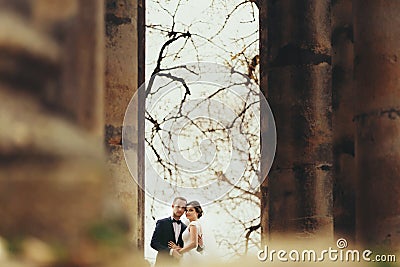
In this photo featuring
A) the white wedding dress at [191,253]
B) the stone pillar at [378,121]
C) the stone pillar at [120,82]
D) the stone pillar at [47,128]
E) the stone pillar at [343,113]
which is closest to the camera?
the stone pillar at [47,128]

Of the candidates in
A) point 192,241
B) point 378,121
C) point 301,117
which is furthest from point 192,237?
point 378,121

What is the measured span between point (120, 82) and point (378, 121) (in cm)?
209

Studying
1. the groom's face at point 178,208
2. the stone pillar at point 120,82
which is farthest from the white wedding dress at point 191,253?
the stone pillar at point 120,82

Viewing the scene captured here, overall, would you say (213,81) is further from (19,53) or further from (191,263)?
(19,53)

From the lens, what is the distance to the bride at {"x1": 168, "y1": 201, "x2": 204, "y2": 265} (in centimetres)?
768

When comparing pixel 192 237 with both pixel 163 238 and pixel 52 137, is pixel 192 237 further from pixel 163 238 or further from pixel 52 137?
pixel 52 137

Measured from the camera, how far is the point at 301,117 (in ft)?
21.6

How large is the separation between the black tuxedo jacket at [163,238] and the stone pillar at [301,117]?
124 centimetres

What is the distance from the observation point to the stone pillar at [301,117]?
6.46m

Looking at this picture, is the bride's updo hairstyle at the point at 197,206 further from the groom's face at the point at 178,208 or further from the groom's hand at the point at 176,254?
the groom's hand at the point at 176,254

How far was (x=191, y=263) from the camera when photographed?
7.04m

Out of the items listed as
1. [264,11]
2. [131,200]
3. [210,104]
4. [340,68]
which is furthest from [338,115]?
[210,104]

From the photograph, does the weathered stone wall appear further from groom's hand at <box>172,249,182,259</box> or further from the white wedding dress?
groom's hand at <box>172,249,182,259</box>

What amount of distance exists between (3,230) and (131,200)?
5178 millimetres
